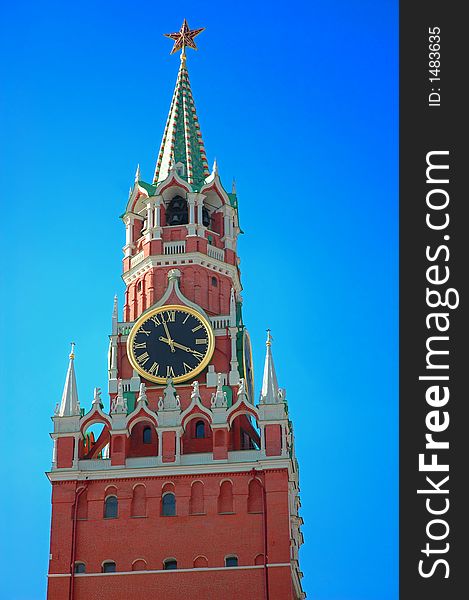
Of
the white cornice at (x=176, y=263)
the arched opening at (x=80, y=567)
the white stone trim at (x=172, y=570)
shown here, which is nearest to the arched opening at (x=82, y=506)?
the arched opening at (x=80, y=567)

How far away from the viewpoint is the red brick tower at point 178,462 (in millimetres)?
52281

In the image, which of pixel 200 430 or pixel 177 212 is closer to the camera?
pixel 200 430

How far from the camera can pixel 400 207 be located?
33.1 m

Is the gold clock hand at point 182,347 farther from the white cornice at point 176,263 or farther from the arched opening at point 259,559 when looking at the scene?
the arched opening at point 259,559

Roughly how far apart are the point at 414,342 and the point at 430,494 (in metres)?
3.60

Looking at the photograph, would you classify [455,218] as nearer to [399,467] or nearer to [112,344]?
[399,467]

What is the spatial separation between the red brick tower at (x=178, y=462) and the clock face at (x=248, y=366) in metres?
0.09

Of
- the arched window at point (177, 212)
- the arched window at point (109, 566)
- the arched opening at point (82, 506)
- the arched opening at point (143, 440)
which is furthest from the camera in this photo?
the arched window at point (177, 212)

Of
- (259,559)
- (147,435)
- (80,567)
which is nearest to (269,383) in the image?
(147,435)

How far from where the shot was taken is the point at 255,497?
175ft

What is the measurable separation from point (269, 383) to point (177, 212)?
11221 millimetres

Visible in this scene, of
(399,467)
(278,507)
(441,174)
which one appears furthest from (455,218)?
(278,507)

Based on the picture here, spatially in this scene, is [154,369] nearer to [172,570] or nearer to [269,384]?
[269,384]

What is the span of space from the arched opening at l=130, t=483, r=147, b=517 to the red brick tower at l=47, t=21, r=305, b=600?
0.05 m
